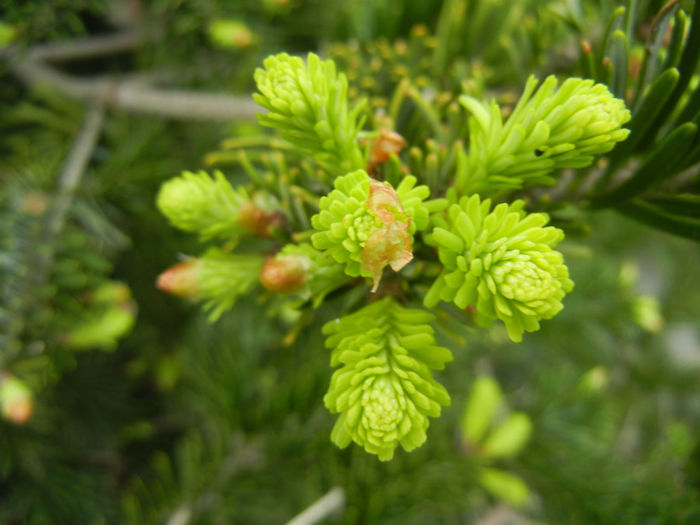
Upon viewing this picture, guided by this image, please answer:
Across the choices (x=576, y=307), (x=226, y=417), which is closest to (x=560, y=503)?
(x=576, y=307)

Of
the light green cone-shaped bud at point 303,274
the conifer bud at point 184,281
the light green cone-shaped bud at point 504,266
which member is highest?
the light green cone-shaped bud at point 504,266

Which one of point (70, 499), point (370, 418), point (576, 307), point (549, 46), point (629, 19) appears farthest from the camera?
point (576, 307)

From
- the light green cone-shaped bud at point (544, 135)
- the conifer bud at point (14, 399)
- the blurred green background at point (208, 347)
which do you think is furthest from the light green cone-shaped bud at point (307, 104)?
the conifer bud at point (14, 399)

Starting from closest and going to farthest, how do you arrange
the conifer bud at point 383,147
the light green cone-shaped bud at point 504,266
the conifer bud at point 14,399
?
1. the light green cone-shaped bud at point 504,266
2. the conifer bud at point 383,147
3. the conifer bud at point 14,399

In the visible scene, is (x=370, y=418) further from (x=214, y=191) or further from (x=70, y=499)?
(x=70, y=499)

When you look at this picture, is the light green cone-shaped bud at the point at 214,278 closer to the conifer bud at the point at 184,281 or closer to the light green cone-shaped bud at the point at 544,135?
the conifer bud at the point at 184,281

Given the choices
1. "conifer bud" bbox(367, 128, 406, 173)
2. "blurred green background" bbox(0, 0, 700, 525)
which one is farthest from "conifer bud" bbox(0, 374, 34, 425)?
"conifer bud" bbox(367, 128, 406, 173)

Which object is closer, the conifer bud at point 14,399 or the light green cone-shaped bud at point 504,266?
the light green cone-shaped bud at point 504,266
